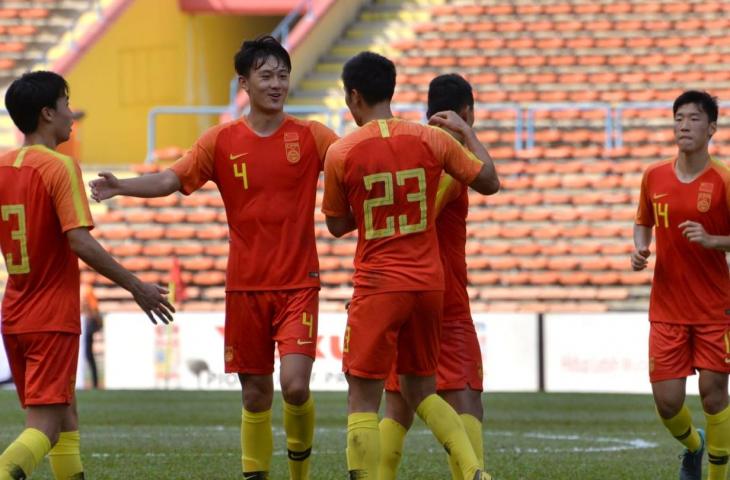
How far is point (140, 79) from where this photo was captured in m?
29.8

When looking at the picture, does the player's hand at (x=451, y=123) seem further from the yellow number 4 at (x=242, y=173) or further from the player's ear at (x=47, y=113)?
the player's ear at (x=47, y=113)

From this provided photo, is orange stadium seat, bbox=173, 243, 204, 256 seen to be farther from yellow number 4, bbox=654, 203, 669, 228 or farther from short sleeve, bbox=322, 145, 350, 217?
short sleeve, bbox=322, 145, 350, 217

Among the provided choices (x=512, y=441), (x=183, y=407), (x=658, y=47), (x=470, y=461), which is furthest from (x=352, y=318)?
(x=658, y=47)

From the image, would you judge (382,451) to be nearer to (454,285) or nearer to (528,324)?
(454,285)

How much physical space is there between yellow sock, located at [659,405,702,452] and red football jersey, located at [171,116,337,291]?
227cm

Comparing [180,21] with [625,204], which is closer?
[625,204]

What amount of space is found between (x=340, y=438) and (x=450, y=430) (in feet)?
18.1

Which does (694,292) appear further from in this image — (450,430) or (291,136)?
(291,136)

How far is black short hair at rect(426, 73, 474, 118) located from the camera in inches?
305

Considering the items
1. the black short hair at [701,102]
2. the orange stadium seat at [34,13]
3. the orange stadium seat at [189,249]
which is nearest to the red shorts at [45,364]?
the black short hair at [701,102]

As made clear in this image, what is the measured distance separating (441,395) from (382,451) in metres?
0.48

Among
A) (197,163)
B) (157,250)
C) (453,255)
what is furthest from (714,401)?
(157,250)

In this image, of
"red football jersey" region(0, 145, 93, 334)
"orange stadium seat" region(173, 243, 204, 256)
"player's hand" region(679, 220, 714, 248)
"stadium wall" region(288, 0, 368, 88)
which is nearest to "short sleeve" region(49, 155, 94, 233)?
"red football jersey" region(0, 145, 93, 334)

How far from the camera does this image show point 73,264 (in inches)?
277
